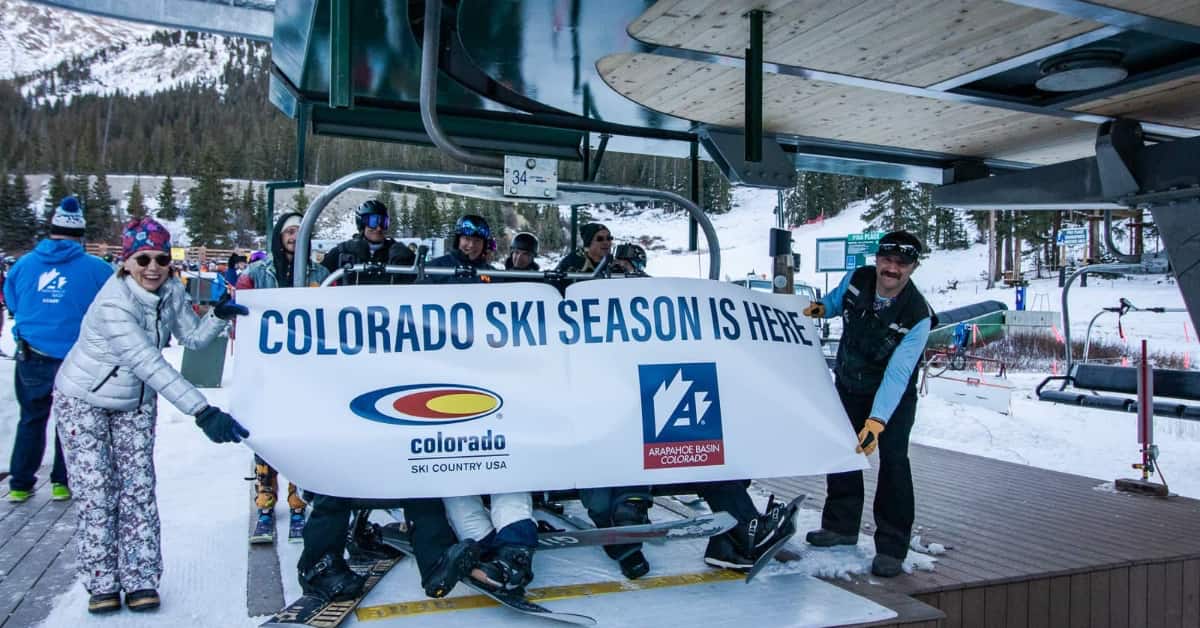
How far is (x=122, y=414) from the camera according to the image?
3285 millimetres

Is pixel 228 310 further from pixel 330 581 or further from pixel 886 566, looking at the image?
pixel 886 566

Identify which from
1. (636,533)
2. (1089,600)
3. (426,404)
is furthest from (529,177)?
(1089,600)

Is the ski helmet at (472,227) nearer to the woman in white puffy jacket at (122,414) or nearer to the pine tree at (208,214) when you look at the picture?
the woman in white puffy jacket at (122,414)

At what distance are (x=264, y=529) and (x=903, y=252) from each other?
12.0ft

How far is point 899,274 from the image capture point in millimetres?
3920

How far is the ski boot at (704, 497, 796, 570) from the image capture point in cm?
355

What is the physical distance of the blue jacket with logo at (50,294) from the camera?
493 centimetres

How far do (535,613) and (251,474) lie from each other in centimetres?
366

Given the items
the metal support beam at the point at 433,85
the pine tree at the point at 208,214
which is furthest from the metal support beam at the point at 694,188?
the pine tree at the point at 208,214

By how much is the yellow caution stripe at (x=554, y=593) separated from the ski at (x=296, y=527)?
4.06ft

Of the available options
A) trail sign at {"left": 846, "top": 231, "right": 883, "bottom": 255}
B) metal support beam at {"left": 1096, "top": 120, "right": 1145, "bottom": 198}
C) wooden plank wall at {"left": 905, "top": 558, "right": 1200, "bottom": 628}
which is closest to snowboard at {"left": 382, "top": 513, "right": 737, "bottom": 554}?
wooden plank wall at {"left": 905, "top": 558, "right": 1200, "bottom": 628}

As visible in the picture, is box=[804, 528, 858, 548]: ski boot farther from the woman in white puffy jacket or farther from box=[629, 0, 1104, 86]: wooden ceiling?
the woman in white puffy jacket

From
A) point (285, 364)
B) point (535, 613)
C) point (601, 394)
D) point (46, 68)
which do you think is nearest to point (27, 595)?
point (285, 364)

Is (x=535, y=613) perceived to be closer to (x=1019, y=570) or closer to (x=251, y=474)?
(x=1019, y=570)
